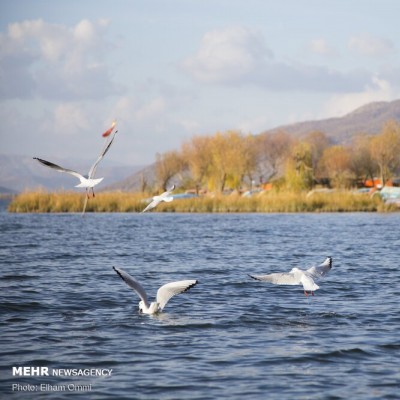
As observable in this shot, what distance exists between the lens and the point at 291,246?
31.2 metres

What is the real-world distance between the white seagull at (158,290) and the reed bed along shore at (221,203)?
44.7 metres

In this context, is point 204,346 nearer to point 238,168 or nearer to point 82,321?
point 82,321

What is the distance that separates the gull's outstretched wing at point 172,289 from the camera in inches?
519

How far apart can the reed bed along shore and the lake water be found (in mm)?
31652

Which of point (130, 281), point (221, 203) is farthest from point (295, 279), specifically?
point (221, 203)

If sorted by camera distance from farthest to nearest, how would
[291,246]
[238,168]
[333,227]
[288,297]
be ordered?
[238,168] < [333,227] < [291,246] < [288,297]

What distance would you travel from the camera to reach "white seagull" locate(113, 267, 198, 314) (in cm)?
1302

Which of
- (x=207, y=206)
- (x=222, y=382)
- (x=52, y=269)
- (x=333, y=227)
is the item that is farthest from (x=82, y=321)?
(x=207, y=206)

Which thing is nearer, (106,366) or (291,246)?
(106,366)

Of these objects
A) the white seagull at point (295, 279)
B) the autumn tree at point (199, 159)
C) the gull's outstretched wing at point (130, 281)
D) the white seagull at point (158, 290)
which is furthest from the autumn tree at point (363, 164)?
the gull's outstretched wing at point (130, 281)

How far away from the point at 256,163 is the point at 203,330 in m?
91.6

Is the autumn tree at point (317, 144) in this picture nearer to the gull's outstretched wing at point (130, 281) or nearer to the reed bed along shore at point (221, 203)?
the reed bed along shore at point (221, 203)

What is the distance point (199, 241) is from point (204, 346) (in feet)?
72.5

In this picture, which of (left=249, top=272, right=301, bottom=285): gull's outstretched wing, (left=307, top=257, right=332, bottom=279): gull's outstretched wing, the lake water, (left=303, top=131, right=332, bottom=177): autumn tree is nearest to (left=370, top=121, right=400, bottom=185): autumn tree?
(left=303, top=131, right=332, bottom=177): autumn tree
